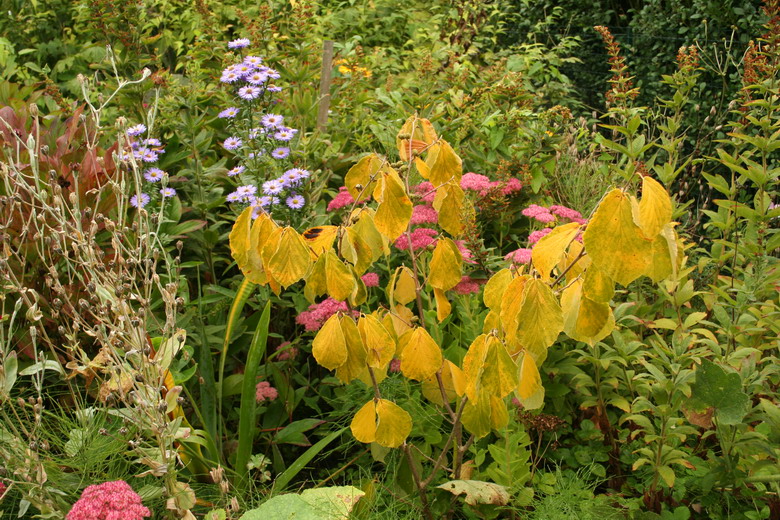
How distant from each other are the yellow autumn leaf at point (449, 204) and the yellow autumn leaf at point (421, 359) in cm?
30

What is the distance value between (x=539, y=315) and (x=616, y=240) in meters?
0.22

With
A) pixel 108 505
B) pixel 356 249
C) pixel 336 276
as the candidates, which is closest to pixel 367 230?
pixel 356 249

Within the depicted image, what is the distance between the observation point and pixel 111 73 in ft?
15.1

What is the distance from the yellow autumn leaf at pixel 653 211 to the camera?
1.28 m

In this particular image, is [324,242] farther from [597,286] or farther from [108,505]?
[108,505]

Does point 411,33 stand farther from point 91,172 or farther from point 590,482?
point 590,482

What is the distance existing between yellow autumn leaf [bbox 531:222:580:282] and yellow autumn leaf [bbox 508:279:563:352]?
34 mm

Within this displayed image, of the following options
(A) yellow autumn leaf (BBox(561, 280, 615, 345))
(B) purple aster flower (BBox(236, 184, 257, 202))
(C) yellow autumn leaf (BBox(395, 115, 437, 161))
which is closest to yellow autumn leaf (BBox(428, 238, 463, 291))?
(C) yellow autumn leaf (BBox(395, 115, 437, 161))

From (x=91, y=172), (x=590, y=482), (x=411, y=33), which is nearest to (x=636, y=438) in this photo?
(x=590, y=482)

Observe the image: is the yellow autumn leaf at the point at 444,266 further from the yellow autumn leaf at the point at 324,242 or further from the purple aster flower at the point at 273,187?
the purple aster flower at the point at 273,187

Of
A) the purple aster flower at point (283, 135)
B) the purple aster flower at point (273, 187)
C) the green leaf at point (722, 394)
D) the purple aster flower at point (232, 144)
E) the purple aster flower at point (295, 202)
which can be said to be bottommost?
the green leaf at point (722, 394)

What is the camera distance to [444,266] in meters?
1.84

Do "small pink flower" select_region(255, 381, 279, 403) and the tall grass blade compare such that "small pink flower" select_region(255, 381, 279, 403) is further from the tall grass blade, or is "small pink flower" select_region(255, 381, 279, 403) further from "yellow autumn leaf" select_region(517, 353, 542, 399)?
"yellow autumn leaf" select_region(517, 353, 542, 399)

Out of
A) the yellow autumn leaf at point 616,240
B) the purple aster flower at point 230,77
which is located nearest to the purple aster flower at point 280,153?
the purple aster flower at point 230,77
